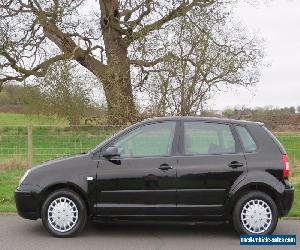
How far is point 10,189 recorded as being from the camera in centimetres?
1195

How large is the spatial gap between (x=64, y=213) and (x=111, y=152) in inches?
42.5

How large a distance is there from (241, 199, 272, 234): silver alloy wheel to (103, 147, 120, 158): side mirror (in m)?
1.94

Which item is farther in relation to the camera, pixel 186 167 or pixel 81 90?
pixel 81 90

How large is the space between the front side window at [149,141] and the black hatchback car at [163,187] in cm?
1

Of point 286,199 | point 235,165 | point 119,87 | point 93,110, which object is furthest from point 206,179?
point 93,110

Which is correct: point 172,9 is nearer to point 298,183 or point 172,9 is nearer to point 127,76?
point 127,76

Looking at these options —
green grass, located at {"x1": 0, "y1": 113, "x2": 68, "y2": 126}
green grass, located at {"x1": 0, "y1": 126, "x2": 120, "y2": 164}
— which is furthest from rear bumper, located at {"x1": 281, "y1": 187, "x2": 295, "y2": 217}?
green grass, located at {"x1": 0, "y1": 113, "x2": 68, "y2": 126}

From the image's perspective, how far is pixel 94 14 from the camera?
23.8m

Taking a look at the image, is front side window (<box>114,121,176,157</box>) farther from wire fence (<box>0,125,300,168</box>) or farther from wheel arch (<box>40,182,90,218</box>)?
wire fence (<box>0,125,300,168</box>)

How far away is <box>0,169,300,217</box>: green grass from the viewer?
984 cm

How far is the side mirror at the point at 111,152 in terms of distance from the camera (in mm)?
7680

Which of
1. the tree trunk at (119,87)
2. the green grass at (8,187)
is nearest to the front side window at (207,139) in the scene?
the green grass at (8,187)

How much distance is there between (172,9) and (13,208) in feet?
42.2

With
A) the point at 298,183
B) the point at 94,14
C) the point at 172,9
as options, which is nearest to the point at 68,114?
the point at 94,14
